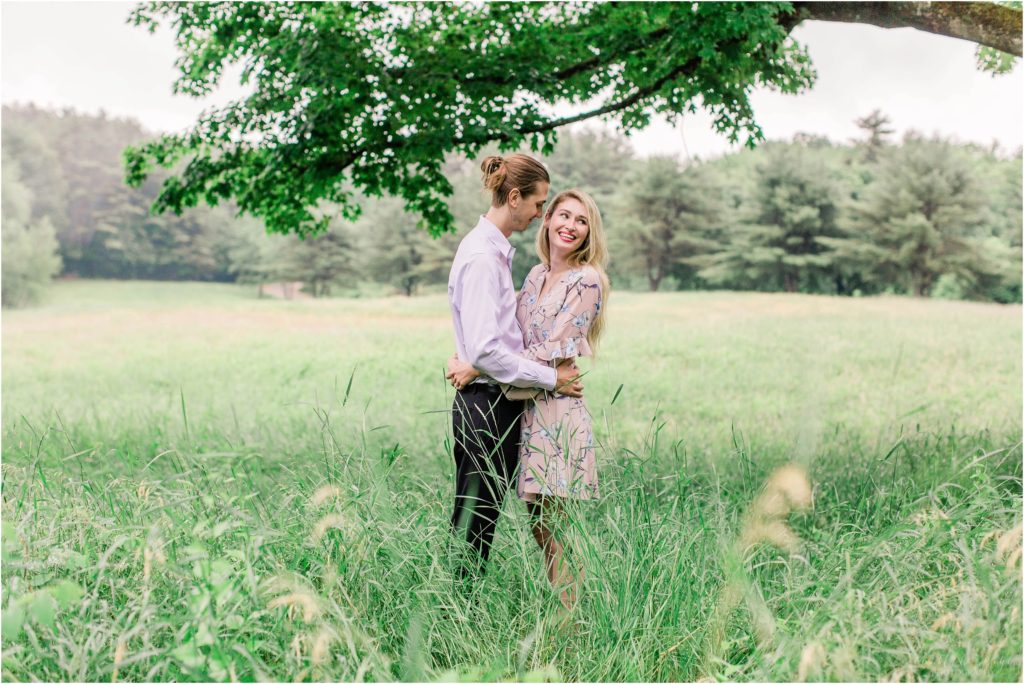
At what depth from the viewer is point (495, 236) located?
11.6 feet

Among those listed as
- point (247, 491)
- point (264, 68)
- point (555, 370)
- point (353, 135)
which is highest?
point (264, 68)

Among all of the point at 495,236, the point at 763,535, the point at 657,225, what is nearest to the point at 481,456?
the point at 495,236

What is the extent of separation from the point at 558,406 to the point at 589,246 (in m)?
0.76

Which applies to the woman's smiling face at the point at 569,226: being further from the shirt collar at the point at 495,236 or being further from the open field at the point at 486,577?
the open field at the point at 486,577

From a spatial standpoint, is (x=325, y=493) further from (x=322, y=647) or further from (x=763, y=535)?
(x=763, y=535)

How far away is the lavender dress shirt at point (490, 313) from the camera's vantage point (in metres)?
3.38

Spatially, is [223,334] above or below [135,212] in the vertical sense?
below

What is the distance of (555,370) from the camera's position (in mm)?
3525

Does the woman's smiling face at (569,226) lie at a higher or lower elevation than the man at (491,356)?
higher

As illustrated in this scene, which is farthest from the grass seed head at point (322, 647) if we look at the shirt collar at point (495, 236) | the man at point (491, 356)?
the shirt collar at point (495, 236)

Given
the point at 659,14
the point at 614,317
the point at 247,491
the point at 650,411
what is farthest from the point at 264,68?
the point at 614,317

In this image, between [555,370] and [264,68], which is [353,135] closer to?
[264,68]

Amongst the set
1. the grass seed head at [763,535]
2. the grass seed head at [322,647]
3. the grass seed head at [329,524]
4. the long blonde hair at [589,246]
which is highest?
the long blonde hair at [589,246]

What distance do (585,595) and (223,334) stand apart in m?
22.4
